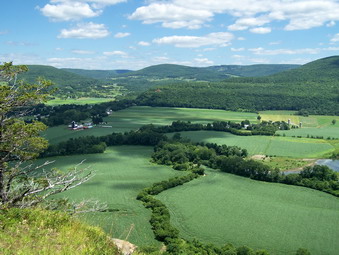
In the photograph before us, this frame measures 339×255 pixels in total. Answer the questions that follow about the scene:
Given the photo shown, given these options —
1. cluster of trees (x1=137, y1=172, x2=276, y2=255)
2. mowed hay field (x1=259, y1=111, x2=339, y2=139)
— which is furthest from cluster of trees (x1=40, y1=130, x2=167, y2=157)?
mowed hay field (x1=259, y1=111, x2=339, y2=139)

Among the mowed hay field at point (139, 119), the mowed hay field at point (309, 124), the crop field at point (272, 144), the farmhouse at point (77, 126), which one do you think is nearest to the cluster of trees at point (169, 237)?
the crop field at point (272, 144)

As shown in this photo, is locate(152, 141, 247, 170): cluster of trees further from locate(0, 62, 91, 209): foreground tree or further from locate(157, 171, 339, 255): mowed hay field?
locate(0, 62, 91, 209): foreground tree

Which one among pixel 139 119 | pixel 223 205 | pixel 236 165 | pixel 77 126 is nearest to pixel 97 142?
pixel 77 126

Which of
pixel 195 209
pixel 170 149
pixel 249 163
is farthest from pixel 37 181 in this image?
pixel 170 149

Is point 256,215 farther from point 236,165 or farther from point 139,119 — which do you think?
point 139,119

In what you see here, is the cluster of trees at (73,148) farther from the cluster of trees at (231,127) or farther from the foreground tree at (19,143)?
the foreground tree at (19,143)

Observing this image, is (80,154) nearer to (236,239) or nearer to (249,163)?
(249,163)
